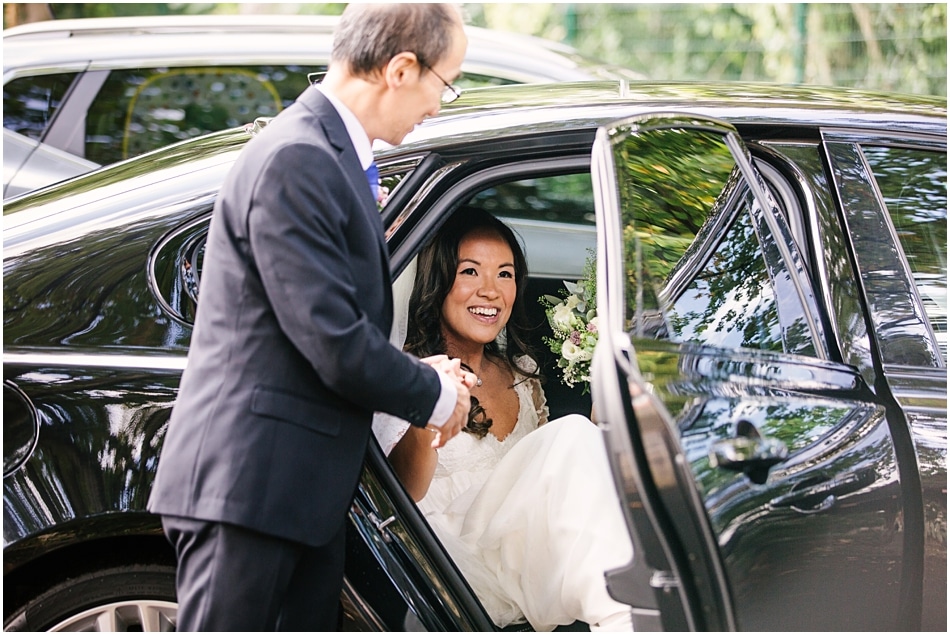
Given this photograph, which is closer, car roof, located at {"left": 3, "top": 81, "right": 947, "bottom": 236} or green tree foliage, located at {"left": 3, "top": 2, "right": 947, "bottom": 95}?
car roof, located at {"left": 3, "top": 81, "right": 947, "bottom": 236}

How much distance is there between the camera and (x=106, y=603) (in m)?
2.21

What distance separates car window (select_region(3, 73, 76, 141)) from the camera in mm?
5379

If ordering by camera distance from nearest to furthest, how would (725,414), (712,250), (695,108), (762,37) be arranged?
(725,414) → (712,250) → (695,108) → (762,37)

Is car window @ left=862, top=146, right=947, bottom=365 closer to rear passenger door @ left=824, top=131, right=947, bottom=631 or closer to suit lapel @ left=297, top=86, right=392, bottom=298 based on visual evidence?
rear passenger door @ left=824, top=131, right=947, bottom=631

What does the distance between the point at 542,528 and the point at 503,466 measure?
25 centimetres

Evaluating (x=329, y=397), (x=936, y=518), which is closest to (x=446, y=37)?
(x=329, y=397)

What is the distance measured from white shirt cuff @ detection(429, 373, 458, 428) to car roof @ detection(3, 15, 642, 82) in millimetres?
3541

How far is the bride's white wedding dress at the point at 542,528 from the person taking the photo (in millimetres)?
2422

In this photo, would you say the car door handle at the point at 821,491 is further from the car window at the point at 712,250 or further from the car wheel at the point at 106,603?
the car wheel at the point at 106,603

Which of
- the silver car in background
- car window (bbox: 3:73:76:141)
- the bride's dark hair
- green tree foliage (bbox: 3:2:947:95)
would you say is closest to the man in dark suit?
the bride's dark hair

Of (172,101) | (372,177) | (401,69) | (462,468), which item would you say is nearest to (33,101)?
(172,101)

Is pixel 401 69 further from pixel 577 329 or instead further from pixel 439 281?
pixel 577 329

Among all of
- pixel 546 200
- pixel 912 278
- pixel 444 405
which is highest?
pixel 546 200

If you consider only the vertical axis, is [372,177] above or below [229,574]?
above
